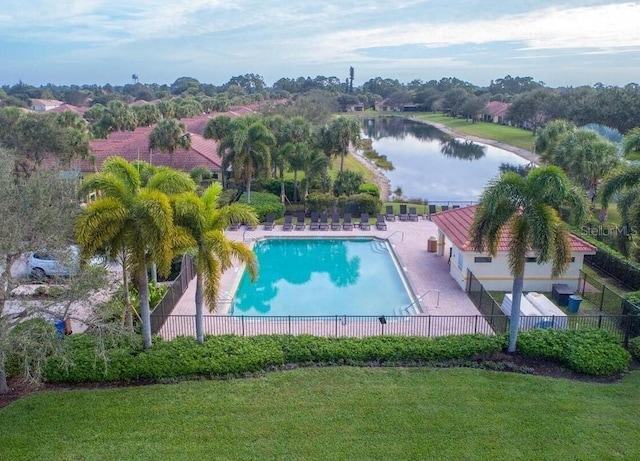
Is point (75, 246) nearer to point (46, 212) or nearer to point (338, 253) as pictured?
point (46, 212)

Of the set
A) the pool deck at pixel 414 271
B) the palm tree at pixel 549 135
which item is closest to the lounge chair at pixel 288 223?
the pool deck at pixel 414 271

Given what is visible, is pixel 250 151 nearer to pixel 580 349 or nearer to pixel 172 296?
pixel 172 296

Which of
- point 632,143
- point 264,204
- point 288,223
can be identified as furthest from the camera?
point 264,204

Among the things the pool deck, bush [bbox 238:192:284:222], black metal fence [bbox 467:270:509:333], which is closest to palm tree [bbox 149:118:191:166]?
bush [bbox 238:192:284:222]

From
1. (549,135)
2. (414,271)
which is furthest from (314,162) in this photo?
(549,135)

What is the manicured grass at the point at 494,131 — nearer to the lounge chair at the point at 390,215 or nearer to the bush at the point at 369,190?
Answer: the bush at the point at 369,190
